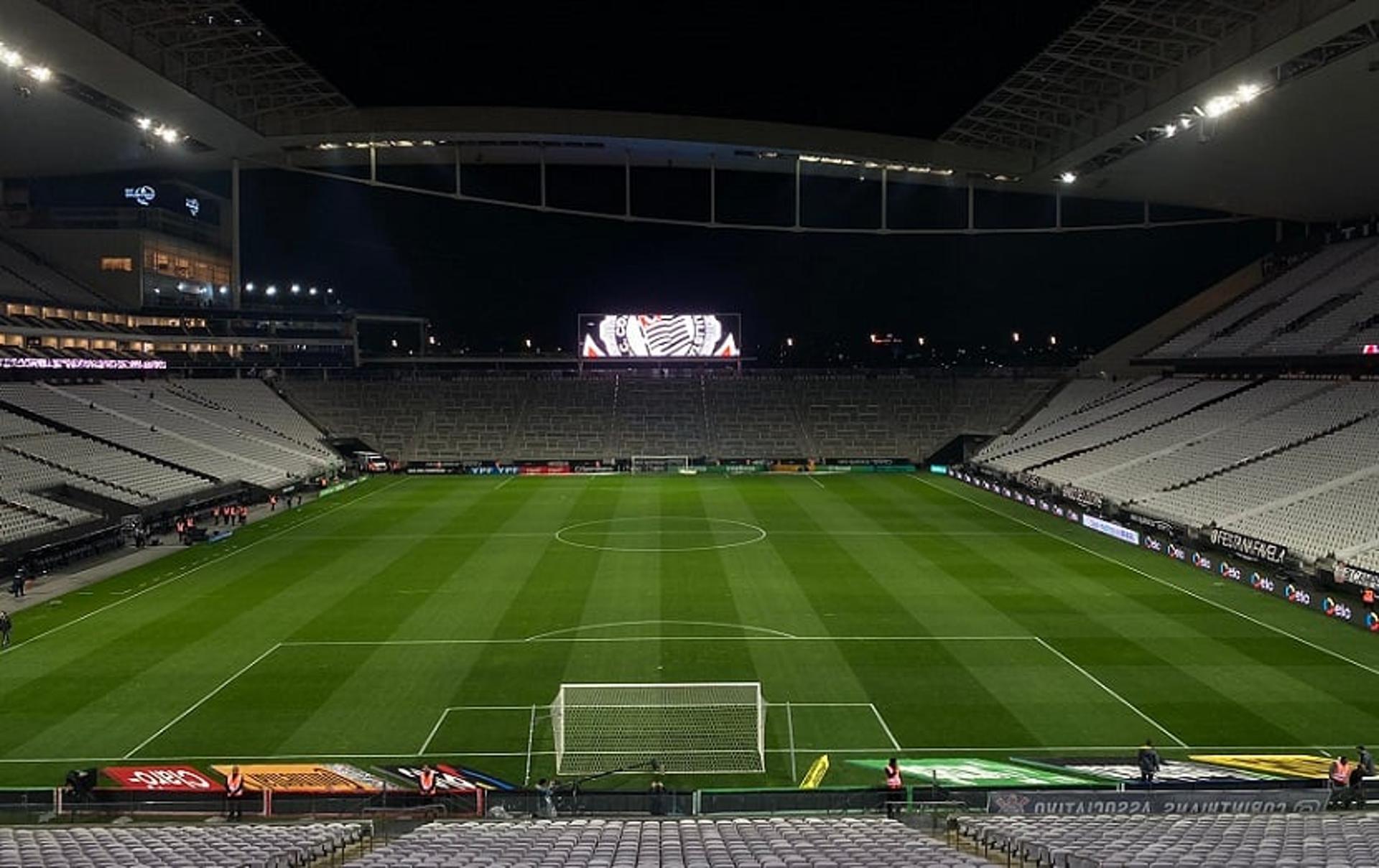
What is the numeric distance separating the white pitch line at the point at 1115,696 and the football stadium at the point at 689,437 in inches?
5.6

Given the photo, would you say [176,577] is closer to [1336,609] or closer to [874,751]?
[874,751]

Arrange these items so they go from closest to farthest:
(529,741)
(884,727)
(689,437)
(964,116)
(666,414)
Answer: (529,741) → (884,727) → (964,116) → (689,437) → (666,414)

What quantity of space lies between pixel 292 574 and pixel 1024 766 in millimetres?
23642

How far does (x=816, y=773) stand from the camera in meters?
16.8

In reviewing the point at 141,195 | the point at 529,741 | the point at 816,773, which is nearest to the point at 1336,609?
the point at 816,773

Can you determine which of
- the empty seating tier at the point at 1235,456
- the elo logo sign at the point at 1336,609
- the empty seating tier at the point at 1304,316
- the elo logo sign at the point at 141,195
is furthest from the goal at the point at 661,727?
the elo logo sign at the point at 141,195

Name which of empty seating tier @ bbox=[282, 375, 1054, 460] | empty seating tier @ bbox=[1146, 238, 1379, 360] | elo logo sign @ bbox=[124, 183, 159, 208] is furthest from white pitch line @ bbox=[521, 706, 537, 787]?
elo logo sign @ bbox=[124, 183, 159, 208]

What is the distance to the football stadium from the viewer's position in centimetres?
1616

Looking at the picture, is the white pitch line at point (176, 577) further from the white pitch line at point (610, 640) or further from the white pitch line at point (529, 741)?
the white pitch line at point (529, 741)

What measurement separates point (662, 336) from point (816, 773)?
51.6 meters

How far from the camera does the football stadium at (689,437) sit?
16156mm

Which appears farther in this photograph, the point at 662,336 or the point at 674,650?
the point at 662,336

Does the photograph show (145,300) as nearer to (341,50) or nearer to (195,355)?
(195,355)

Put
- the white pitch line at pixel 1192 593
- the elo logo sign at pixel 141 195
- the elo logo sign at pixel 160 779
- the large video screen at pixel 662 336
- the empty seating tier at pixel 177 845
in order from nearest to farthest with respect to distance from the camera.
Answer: the empty seating tier at pixel 177 845
the elo logo sign at pixel 160 779
the white pitch line at pixel 1192 593
the elo logo sign at pixel 141 195
the large video screen at pixel 662 336
